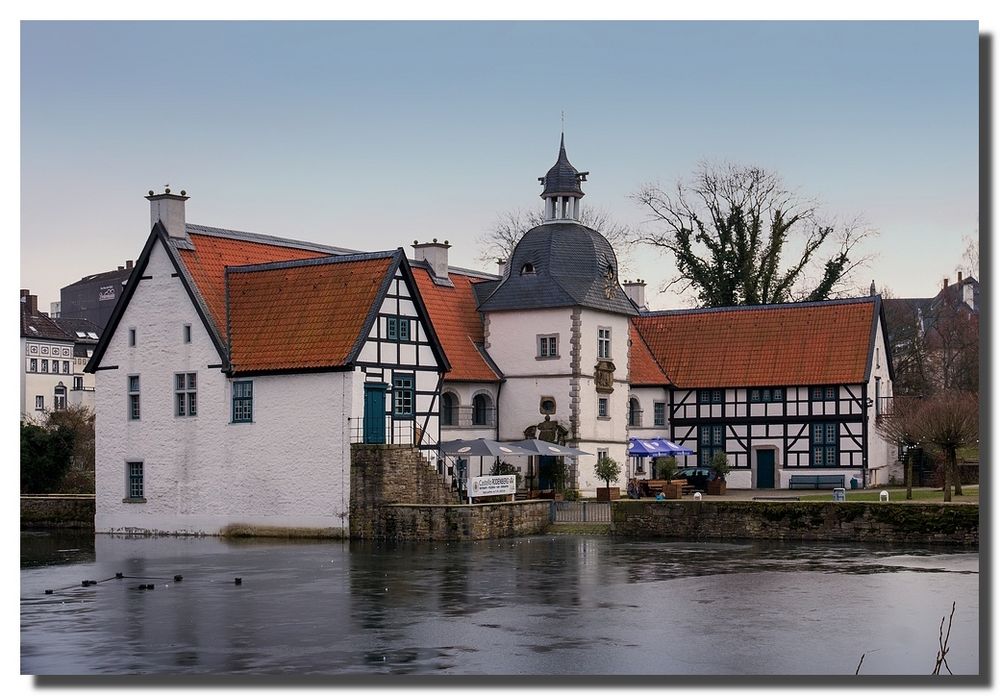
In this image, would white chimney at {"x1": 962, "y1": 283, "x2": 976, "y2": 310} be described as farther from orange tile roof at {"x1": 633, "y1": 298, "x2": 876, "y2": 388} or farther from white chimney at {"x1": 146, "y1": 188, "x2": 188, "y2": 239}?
white chimney at {"x1": 146, "y1": 188, "x2": 188, "y2": 239}

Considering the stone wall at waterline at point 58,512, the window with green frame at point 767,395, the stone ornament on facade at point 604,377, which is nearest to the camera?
the stone wall at waterline at point 58,512

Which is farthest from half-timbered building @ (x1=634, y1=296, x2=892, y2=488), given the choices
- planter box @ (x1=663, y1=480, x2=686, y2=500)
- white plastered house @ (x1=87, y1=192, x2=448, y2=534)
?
white plastered house @ (x1=87, y1=192, x2=448, y2=534)

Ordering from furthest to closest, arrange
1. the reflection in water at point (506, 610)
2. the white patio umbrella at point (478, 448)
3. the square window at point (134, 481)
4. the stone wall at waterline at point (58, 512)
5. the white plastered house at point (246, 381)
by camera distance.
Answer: the stone wall at waterline at point (58, 512) → the white patio umbrella at point (478, 448) → the square window at point (134, 481) → the white plastered house at point (246, 381) → the reflection in water at point (506, 610)

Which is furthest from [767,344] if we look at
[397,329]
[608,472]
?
[397,329]

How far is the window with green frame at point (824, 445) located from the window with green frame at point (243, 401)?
64.3 ft

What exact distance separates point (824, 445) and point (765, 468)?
6.67 ft

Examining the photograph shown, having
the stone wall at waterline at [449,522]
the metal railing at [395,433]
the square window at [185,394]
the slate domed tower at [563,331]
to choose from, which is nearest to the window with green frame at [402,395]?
the metal railing at [395,433]

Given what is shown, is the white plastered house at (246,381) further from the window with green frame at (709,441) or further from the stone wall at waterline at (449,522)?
the window with green frame at (709,441)

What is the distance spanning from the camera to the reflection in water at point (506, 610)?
53.5 feet

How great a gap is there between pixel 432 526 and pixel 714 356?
64.3 ft

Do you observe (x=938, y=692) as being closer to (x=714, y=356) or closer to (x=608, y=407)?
(x=608, y=407)

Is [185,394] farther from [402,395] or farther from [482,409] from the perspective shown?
[482,409]

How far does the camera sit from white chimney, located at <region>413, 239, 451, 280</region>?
45.9 meters

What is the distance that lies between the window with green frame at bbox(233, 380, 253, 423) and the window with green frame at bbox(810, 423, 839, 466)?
19.6 metres
